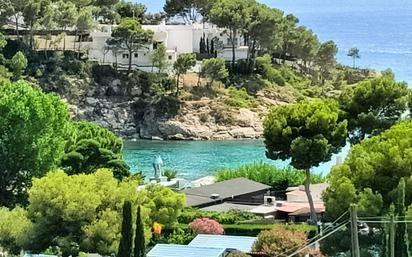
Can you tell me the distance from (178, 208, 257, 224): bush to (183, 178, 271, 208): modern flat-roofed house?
1702mm

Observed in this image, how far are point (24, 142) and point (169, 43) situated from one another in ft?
120

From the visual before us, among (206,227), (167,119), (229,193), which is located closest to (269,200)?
(229,193)

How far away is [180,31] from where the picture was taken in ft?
206

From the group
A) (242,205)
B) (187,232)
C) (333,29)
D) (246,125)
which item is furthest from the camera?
(333,29)

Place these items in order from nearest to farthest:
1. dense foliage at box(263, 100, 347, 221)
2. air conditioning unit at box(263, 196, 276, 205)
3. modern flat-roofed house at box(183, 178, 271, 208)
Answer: dense foliage at box(263, 100, 347, 221), modern flat-roofed house at box(183, 178, 271, 208), air conditioning unit at box(263, 196, 276, 205)

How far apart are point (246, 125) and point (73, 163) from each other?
92.4ft

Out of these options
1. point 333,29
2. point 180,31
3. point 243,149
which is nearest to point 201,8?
point 180,31

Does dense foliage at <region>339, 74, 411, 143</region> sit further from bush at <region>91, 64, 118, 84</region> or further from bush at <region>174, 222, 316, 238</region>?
bush at <region>91, 64, 118, 84</region>

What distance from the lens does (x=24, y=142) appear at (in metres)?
26.3

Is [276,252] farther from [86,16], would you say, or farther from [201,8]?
[201,8]

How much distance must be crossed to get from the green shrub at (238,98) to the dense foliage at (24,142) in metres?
30.6

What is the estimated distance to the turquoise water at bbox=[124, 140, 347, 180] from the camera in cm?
4319

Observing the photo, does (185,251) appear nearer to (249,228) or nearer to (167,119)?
(249,228)

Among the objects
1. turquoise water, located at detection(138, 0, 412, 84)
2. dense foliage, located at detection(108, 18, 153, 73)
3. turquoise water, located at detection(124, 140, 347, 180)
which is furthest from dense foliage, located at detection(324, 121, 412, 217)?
turquoise water, located at detection(138, 0, 412, 84)
